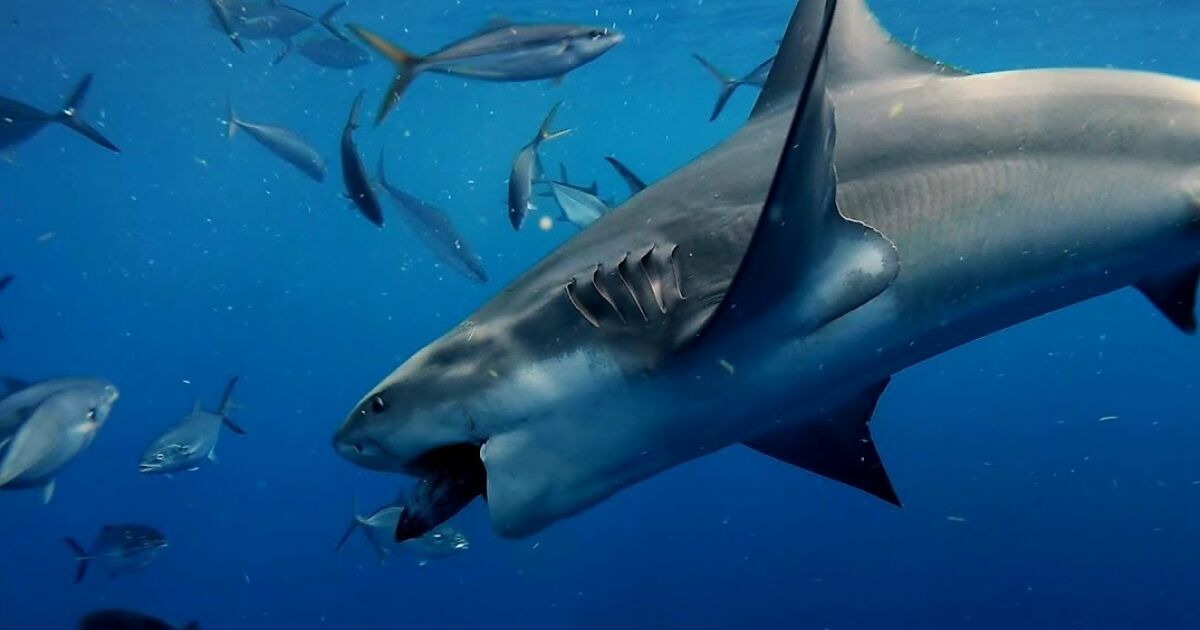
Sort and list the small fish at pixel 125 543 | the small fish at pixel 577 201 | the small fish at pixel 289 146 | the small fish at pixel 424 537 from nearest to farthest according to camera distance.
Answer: the small fish at pixel 424 537, the small fish at pixel 577 201, the small fish at pixel 125 543, the small fish at pixel 289 146

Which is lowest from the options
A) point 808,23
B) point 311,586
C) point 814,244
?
point 311,586

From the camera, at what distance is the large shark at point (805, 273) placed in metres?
2.24

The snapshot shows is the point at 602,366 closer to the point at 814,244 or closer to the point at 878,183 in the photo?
the point at 814,244

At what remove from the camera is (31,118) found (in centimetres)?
692

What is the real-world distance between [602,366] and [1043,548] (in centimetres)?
1122

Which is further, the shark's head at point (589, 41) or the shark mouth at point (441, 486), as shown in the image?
the shark's head at point (589, 41)

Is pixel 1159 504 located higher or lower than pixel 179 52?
lower

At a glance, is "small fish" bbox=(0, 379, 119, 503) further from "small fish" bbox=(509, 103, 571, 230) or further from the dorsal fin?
the dorsal fin

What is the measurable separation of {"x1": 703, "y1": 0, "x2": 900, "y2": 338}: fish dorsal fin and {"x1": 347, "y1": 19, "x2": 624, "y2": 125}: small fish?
3.18 meters

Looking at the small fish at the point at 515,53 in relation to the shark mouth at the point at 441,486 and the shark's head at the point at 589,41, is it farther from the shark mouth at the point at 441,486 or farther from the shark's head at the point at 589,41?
the shark mouth at the point at 441,486

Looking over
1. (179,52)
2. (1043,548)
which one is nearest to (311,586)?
(1043,548)

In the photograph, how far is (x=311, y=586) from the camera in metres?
16.7

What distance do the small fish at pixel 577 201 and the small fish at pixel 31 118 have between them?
11.6 feet

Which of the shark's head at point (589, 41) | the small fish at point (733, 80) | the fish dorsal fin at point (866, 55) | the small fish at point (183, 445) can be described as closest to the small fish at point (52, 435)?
the small fish at point (183, 445)
